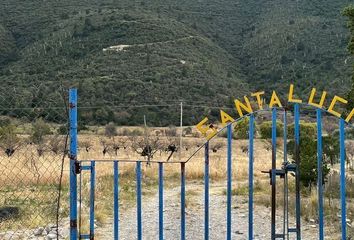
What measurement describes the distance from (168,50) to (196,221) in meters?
43.2

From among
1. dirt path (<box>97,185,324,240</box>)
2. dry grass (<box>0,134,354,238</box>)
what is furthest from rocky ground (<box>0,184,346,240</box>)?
dry grass (<box>0,134,354,238</box>)

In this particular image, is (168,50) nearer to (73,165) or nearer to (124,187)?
(124,187)

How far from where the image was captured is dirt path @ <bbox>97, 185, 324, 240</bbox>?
8531 millimetres

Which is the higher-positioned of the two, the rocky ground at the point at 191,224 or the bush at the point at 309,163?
the bush at the point at 309,163

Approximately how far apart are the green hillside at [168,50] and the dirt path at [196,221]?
23.1 metres

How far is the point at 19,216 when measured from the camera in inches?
374

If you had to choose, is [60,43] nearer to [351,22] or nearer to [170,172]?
[170,172]

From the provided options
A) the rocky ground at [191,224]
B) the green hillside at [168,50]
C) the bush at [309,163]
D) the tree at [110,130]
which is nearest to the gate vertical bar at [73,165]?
the rocky ground at [191,224]

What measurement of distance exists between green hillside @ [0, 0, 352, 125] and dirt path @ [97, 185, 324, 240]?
75.8 feet

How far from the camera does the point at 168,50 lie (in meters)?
52.1

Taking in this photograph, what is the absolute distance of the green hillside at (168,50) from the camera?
133 feet

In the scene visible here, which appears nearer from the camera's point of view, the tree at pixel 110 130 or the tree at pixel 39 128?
the tree at pixel 39 128

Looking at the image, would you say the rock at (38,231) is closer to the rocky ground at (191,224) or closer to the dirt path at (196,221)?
the rocky ground at (191,224)

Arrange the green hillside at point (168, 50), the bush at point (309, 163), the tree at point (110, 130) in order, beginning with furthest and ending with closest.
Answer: the green hillside at point (168, 50) → the tree at point (110, 130) → the bush at point (309, 163)
